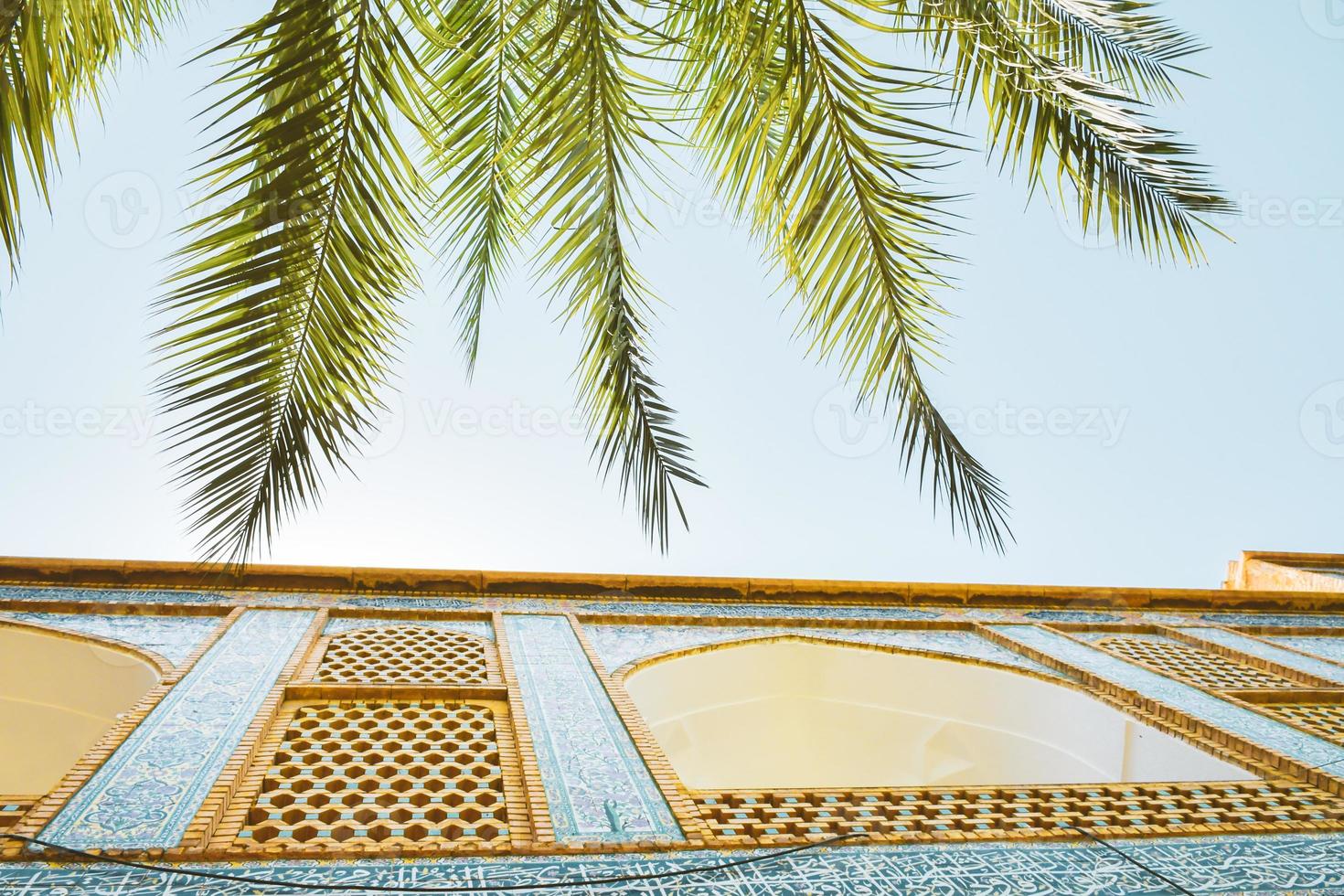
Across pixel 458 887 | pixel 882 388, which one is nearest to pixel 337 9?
pixel 882 388

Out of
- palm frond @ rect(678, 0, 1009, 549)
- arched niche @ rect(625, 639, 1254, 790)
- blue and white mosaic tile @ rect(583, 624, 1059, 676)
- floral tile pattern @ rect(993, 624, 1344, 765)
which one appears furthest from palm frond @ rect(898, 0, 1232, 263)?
blue and white mosaic tile @ rect(583, 624, 1059, 676)

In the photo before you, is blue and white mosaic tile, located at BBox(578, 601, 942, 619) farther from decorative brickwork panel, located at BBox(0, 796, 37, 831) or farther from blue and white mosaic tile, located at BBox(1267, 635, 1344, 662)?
decorative brickwork panel, located at BBox(0, 796, 37, 831)

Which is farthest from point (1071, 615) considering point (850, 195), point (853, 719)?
point (850, 195)

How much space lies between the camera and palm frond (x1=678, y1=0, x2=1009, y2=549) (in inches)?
127

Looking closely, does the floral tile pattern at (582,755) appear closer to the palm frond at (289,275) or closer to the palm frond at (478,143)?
the palm frond at (289,275)

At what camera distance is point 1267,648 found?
591cm

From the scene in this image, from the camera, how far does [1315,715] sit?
462 centimetres

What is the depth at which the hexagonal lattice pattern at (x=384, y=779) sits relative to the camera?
115 inches

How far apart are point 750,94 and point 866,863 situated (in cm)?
225

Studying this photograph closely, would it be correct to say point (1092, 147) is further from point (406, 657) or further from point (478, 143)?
point (406, 657)

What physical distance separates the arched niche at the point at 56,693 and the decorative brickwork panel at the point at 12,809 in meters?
1.39

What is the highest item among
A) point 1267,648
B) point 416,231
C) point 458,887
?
point 416,231

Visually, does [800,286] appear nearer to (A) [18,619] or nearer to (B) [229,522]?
(B) [229,522]

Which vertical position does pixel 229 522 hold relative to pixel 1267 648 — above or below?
above
